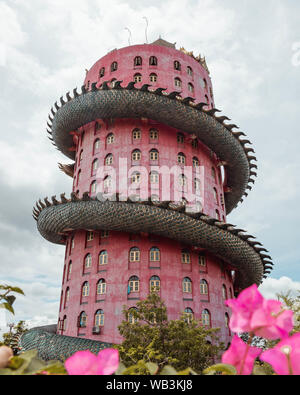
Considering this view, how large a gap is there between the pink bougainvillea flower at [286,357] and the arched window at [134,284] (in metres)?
23.0

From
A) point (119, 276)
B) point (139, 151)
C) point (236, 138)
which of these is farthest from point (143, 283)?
point (236, 138)

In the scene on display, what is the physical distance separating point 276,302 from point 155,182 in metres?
26.1

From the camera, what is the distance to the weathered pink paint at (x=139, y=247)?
23375mm

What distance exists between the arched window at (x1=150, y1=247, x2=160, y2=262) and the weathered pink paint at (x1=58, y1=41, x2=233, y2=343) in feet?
0.84

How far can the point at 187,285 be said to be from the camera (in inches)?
958

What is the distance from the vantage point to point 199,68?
115 ft

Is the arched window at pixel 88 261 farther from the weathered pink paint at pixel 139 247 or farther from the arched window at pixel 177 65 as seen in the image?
the arched window at pixel 177 65

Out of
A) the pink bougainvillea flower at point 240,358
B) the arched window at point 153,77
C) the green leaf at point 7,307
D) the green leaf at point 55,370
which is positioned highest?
the arched window at point 153,77

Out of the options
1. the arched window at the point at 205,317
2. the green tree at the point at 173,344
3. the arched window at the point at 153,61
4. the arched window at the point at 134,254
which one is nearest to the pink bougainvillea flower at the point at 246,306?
the green tree at the point at 173,344

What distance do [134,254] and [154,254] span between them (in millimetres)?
1447

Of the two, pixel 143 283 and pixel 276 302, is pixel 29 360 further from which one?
pixel 143 283

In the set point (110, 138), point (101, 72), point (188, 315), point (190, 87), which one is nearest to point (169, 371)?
point (188, 315)

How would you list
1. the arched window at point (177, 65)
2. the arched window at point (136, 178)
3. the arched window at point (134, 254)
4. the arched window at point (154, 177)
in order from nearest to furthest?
the arched window at point (134, 254) → the arched window at point (136, 178) → the arched window at point (154, 177) → the arched window at point (177, 65)
